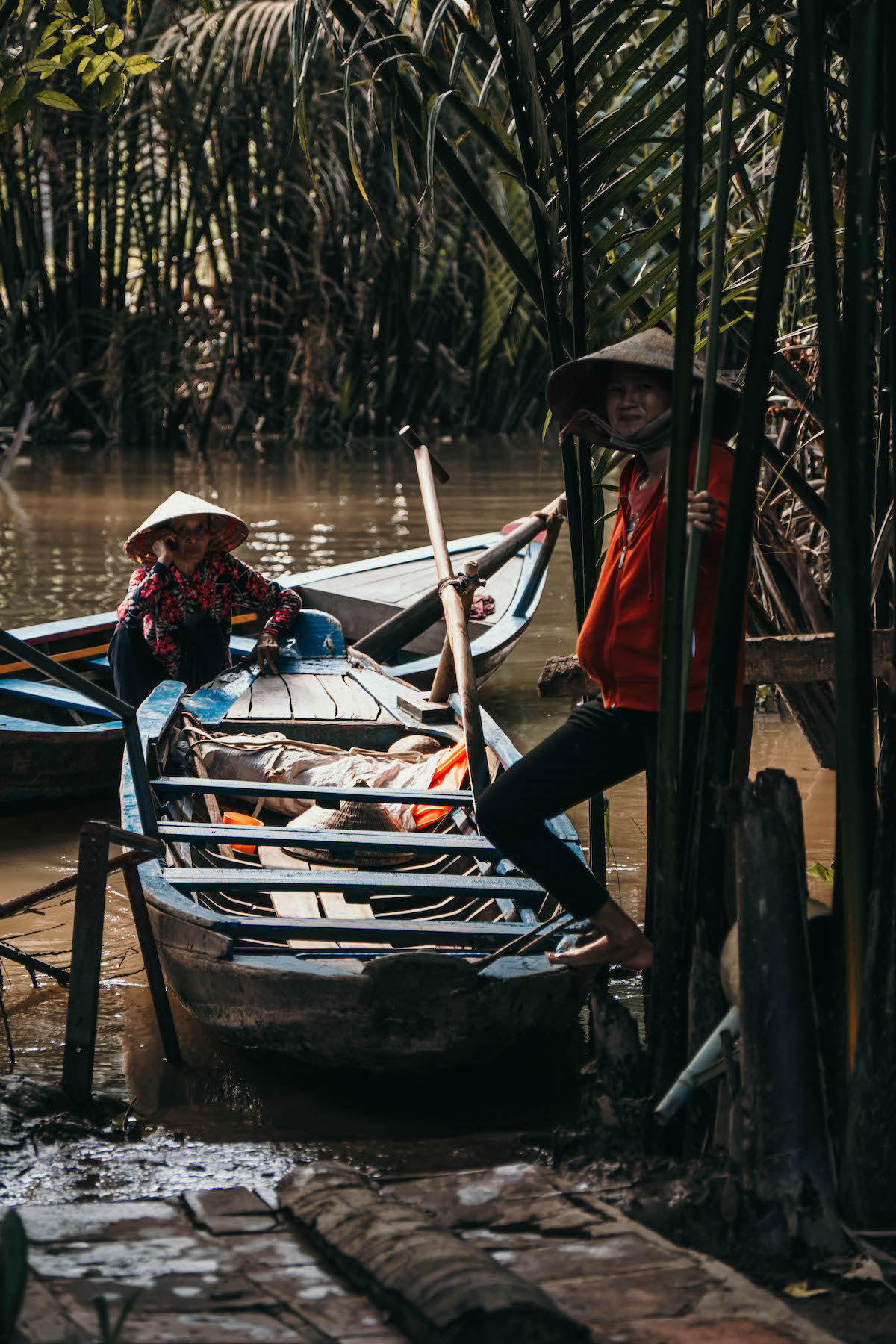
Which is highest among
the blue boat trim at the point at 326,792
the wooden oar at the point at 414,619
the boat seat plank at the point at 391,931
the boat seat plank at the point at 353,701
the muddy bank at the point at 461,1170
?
the wooden oar at the point at 414,619

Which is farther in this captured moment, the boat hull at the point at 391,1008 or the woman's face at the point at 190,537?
the woman's face at the point at 190,537

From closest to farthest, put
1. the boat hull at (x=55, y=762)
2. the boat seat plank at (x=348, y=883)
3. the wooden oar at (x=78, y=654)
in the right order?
the boat seat plank at (x=348, y=883)
the boat hull at (x=55, y=762)
the wooden oar at (x=78, y=654)

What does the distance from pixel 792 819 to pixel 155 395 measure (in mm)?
16394

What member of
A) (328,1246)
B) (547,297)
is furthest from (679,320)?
(328,1246)

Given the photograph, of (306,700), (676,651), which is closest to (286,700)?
(306,700)

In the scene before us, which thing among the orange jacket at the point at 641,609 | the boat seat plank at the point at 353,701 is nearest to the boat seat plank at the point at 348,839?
the orange jacket at the point at 641,609

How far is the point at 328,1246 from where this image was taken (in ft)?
6.46

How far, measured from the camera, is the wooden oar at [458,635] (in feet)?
13.9

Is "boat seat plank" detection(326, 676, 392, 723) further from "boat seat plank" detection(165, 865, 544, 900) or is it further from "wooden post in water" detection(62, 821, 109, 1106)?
"wooden post in water" detection(62, 821, 109, 1106)

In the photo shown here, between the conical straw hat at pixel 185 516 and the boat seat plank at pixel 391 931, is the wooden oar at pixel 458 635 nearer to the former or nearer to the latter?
the boat seat plank at pixel 391 931

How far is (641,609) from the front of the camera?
2.73 meters

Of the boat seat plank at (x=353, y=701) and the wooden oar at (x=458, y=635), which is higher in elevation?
the wooden oar at (x=458, y=635)

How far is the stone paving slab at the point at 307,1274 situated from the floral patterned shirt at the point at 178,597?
141 inches

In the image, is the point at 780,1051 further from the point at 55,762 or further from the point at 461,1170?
the point at 55,762
